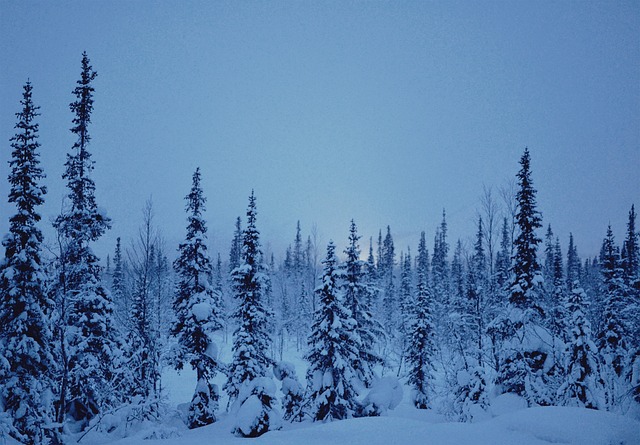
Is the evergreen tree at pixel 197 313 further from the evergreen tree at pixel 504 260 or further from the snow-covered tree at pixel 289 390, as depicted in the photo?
the evergreen tree at pixel 504 260

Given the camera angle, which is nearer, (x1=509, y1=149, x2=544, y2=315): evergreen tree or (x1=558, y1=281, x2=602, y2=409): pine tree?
(x1=558, y1=281, x2=602, y2=409): pine tree

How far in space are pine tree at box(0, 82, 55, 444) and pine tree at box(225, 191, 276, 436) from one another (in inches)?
357

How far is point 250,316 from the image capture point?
71.9 feet

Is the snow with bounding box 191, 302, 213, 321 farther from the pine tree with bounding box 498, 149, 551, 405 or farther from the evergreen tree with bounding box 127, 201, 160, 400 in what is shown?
the pine tree with bounding box 498, 149, 551, 405

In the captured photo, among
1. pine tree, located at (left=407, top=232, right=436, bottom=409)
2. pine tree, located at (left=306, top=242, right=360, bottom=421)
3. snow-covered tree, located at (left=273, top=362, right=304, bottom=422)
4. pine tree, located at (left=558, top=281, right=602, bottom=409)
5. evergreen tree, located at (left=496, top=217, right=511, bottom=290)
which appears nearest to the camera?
pine tree, located at (left=558, top=281, right=602, bottom=409)

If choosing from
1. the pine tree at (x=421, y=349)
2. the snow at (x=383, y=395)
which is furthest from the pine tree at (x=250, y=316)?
the pine tree at (x=421, y=349)

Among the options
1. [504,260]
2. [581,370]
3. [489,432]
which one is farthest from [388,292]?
[489,432]

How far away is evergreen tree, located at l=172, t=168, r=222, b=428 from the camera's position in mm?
21031

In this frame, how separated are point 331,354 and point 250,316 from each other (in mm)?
5718

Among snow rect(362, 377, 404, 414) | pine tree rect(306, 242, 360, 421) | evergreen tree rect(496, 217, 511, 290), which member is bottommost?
snow rect(362, 377, 404, 414)

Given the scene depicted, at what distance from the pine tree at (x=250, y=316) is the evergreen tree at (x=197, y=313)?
4.47 feet

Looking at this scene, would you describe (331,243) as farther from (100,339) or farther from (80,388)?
(80,388)

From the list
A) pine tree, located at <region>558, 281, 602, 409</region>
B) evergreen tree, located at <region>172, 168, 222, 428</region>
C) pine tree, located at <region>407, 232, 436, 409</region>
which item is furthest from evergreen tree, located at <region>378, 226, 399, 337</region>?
pine tree, located at <region>558, 281, 602, 409</region>

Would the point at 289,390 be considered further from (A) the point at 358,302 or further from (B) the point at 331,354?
(A) the point at 358,302
